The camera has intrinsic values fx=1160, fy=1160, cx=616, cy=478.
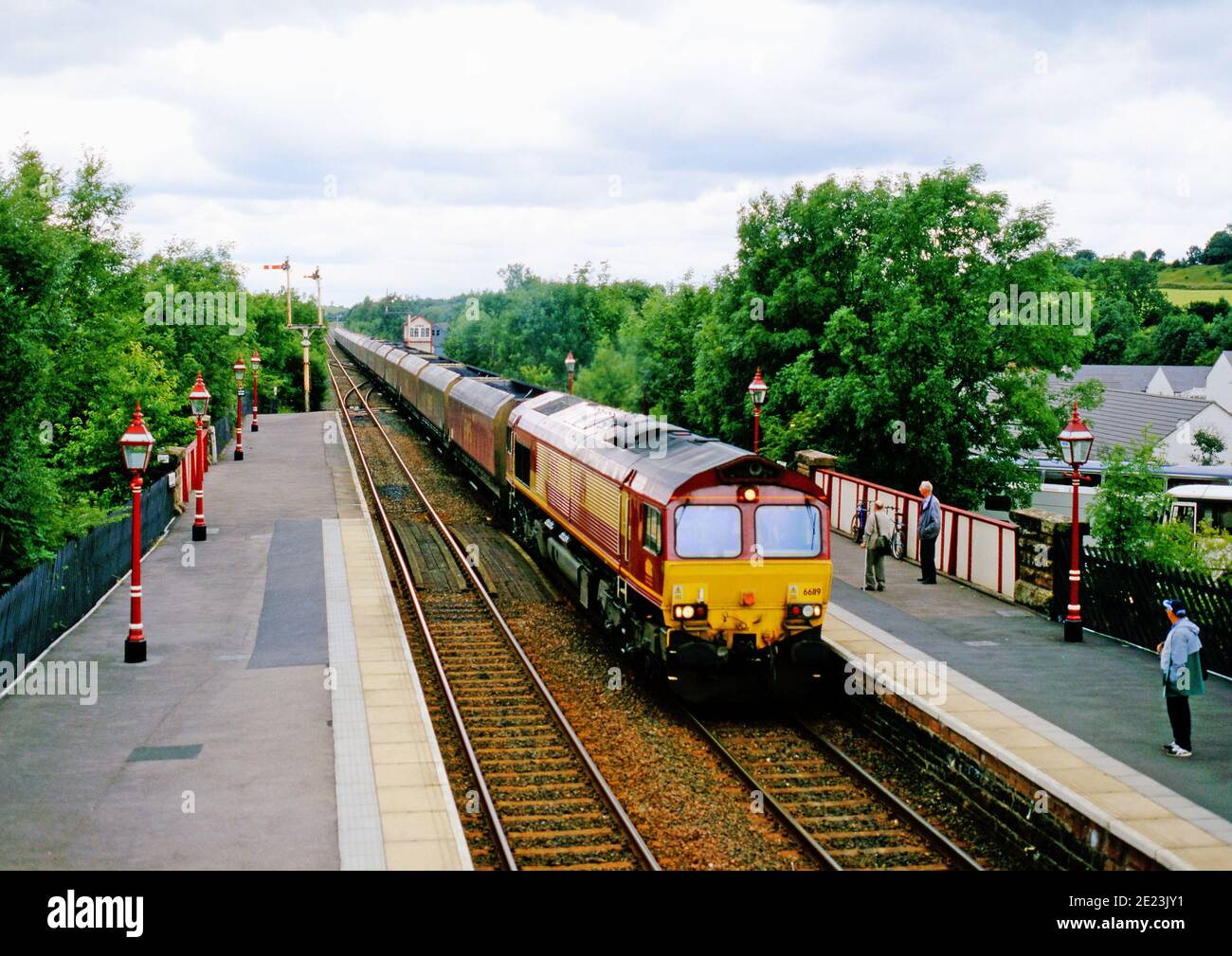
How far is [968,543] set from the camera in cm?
2155

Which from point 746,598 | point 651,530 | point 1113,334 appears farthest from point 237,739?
point 1113,334

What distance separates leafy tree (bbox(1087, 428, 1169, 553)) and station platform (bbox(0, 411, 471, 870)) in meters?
13.3

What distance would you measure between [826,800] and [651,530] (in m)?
4.31

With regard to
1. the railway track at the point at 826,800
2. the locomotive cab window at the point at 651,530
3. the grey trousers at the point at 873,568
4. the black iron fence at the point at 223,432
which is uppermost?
the black iron fence at the point at 223,432

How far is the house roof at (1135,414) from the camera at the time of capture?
54.6 meters

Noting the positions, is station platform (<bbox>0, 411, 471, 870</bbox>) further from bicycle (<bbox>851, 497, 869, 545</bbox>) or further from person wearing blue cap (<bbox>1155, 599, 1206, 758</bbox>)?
bicycle (<bbox>851, 497, 869, 545</bbox>)

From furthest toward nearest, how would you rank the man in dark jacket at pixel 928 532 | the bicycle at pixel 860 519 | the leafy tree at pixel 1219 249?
1. the leafy tree at pixel 1219 249
2. the bicycle at pixel 860 519
3. the man in dark jacket at pixel 928 532

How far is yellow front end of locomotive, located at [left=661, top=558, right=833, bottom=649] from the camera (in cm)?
1476

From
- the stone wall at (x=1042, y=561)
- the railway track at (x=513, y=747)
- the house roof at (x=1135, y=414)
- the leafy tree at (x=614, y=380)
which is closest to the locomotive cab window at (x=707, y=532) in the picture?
the railway track at (x=513, y=747)

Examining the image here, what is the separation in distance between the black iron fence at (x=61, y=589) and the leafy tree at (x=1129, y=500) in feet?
57.8

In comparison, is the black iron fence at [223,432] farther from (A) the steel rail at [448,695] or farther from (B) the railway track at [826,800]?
(B) the railway track at [826,800]


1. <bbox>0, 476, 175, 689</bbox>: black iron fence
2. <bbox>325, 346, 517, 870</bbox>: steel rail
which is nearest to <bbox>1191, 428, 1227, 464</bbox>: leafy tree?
<bbox>325, 346, 517, 870</bbox>: steel rail

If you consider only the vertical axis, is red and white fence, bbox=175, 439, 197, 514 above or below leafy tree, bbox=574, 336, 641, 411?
below

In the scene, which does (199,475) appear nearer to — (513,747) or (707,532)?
(513,747)
